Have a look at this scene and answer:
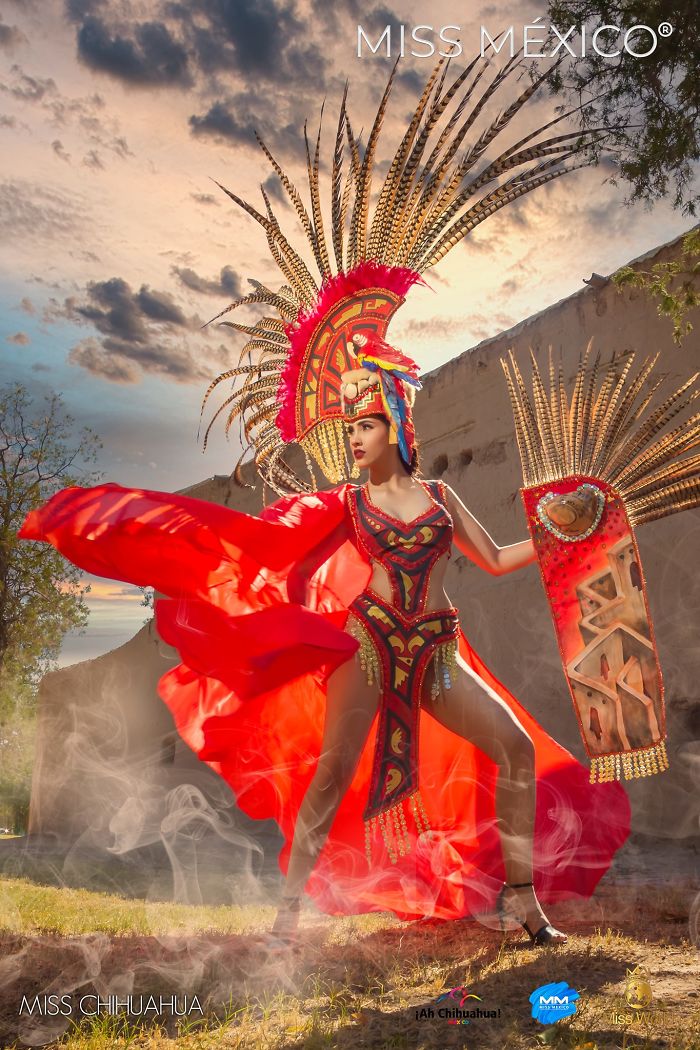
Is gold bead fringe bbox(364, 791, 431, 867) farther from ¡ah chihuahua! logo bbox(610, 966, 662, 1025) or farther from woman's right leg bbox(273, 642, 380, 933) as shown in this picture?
¡ah chihuahua! logo bbox(610, 966, 662, 1025)

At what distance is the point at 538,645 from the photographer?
202 inches

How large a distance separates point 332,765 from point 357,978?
65cm

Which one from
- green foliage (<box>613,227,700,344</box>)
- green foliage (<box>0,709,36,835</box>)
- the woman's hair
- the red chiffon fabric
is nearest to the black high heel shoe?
the red chiffon fabric

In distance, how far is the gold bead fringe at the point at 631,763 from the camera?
275 cm

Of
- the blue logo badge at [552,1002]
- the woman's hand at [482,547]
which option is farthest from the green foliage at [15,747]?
the blue logo badge at [552,1002]

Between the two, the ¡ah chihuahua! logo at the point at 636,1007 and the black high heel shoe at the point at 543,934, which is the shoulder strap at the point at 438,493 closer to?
the black high heel shoe at the point at 543,934

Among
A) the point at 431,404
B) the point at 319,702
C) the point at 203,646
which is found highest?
the point at 431,404

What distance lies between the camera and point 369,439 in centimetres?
312

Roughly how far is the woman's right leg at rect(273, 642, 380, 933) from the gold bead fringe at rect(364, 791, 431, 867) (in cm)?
35

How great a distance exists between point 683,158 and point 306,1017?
15.0 feet

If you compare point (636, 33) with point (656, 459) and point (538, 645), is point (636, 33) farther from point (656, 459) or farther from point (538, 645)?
point (538, 645)

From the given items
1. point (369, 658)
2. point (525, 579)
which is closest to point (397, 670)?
point (369, 658)

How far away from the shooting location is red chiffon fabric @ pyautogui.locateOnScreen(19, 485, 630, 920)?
2779 millimetres

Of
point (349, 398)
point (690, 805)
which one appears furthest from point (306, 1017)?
point (690, 805)
